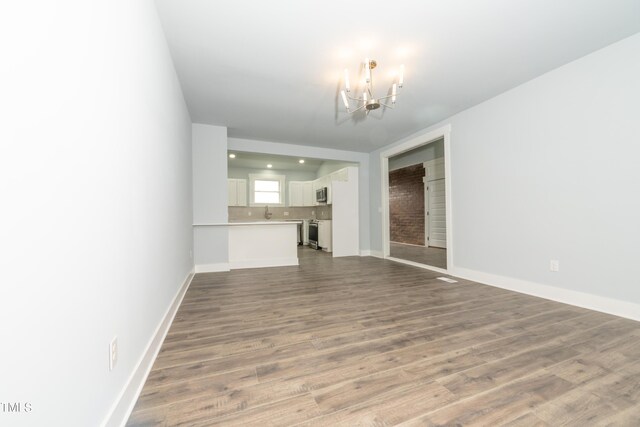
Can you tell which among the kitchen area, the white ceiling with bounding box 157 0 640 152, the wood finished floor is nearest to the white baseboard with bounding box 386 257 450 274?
the kitchen area

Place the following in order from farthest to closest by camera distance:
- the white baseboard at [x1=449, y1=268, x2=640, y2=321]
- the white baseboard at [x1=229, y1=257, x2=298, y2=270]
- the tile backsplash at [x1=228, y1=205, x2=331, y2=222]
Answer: the tile backsplash at [x1=228, y1=205, x2=331, y2=222]
the white baseboard at [x1=229, y1=257, x2=298, y2=270]
the white baseboard at [x1=449, y1=268, x2=640, y2=321]

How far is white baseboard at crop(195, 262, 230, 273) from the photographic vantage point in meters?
4.26

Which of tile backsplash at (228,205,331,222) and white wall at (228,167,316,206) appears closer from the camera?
tile backsplash at (228,205,331,222)

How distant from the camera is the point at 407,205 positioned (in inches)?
323

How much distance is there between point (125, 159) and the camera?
1271 millimetres

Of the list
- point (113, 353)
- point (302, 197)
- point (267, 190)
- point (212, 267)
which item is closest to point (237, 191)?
point (267, 190)

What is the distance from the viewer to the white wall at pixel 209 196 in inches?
168

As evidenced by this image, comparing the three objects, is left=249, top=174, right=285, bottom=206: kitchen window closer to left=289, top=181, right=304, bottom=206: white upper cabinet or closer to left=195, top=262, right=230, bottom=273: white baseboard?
left=289, top=181, right=304, bottom=206: white upper cabinet

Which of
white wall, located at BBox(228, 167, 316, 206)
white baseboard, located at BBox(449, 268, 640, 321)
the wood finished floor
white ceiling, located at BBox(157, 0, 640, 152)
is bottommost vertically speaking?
the wood finished floor

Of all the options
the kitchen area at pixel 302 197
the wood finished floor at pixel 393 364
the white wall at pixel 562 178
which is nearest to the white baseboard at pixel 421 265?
the white wall at pixel 562 178

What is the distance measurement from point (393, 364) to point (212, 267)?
11.8 feet

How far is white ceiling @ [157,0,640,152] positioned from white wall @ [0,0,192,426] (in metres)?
0.86

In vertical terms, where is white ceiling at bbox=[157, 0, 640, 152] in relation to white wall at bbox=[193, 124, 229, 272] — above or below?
above

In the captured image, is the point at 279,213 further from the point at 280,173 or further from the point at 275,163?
the point at 275,163
